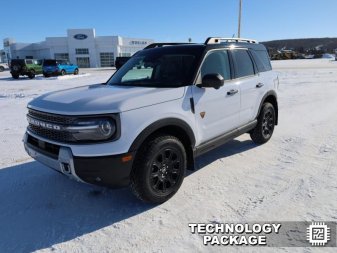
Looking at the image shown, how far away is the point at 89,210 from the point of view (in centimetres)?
353

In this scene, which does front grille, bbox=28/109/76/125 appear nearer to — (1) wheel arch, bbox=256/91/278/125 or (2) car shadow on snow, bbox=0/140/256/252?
(2) car shadow on snow, bbox=0/140/256/252

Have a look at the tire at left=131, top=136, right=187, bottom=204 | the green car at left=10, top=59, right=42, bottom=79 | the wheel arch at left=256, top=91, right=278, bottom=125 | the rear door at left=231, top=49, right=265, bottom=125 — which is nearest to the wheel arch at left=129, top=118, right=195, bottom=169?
the tire at left=131, top=136, right=187, bottom=204

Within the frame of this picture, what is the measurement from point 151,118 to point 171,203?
110cm

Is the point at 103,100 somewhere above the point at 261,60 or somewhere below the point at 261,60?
below

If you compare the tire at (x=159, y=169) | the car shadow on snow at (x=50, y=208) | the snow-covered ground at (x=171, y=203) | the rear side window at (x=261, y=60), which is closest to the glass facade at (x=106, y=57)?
the rear side window at (x=261, y=60)

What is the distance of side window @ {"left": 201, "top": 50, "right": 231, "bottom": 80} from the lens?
13.6ft

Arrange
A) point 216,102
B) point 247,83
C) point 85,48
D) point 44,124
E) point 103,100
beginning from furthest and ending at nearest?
point 85,48 < point 247,83 < point 216,102 < point 44,124 < point 103,100

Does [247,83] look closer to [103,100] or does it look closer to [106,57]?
[103,100]

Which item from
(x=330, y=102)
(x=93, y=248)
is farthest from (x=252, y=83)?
(x=330, y=102)

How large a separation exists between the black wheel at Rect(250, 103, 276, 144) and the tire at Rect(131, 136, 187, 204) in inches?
91.1

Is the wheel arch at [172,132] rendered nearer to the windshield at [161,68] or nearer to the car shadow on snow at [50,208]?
the windshield at [161,68]

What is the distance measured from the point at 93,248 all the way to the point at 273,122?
14.4ft

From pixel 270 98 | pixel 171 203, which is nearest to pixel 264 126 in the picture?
pixel 270 98

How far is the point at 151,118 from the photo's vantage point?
3.29 m
